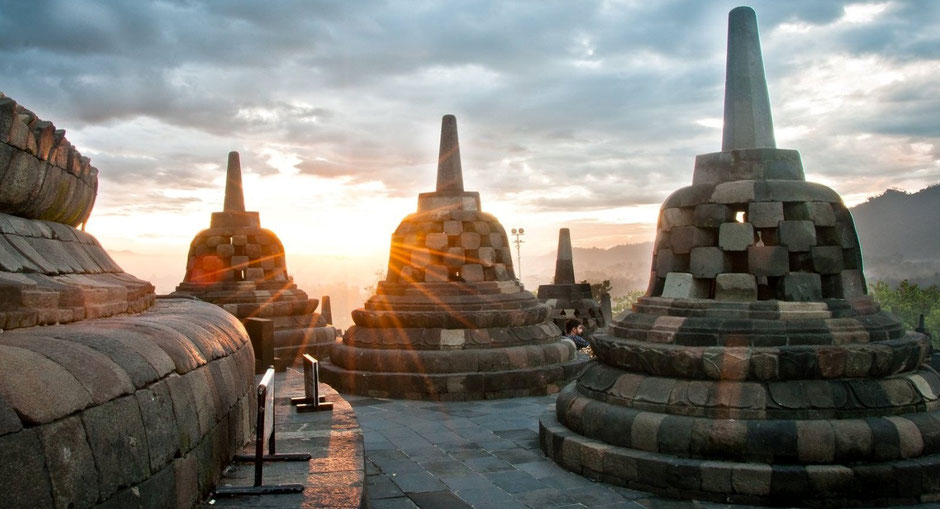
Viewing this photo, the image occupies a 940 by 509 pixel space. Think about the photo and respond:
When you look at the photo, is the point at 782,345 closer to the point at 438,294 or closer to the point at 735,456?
the point at 735,456

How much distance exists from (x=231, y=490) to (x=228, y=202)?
11716 millimetres

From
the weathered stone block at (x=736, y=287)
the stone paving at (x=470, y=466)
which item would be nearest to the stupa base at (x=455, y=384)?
the stone paving at (x=470, y=466)

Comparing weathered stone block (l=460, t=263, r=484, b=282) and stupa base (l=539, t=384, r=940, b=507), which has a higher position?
weathered stone block (l=460, t=263, r=484, b=282)

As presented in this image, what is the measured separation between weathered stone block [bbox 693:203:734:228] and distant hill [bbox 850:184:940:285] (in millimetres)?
80686

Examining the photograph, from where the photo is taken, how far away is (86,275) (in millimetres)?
4141

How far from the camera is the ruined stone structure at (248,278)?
13.1 metres

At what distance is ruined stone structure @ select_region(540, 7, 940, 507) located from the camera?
16.5 feet

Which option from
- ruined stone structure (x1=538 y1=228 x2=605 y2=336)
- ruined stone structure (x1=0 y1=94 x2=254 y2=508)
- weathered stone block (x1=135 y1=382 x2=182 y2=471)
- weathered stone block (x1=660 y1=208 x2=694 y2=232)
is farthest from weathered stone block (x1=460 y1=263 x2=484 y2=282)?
weathered stone block (x1=135 y1=382 x2=182 y2=471)

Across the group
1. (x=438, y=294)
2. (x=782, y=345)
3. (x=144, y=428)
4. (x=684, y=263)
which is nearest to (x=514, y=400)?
(x=438, y=294)

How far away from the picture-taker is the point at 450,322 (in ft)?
32.9

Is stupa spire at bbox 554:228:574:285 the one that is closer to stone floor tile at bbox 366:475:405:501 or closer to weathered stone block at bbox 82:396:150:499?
stone floor tile at bbox 366:475:405:501

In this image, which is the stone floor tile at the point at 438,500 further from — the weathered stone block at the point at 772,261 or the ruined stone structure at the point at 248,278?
the ruined stone structure at the point at 248,278

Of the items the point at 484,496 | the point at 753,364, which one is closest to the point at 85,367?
the point at 484,496

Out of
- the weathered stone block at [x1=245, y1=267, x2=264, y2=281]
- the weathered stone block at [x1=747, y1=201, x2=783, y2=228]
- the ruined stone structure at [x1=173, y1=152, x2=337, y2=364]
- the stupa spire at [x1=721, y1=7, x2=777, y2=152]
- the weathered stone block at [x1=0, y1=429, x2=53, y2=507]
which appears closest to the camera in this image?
the weathered stone block at [x1=0, y1=429, x2=53, y2=507]
